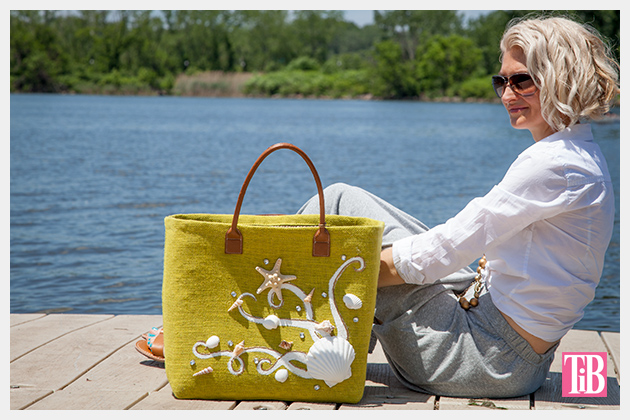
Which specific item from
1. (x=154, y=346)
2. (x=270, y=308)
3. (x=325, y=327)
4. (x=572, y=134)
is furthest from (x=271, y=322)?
(x=572, y=134)

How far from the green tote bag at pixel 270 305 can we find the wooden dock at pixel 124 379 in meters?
0.07

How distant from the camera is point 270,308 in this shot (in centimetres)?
194

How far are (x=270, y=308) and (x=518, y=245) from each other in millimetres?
717

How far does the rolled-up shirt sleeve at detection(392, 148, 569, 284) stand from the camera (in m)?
1.80

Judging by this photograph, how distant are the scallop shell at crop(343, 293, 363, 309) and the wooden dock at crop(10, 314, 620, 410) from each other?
12.3 inches

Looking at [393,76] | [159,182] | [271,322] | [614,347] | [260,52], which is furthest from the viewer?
[260,52]

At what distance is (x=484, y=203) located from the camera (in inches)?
72.2

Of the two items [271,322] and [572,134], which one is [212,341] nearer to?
[271,322]

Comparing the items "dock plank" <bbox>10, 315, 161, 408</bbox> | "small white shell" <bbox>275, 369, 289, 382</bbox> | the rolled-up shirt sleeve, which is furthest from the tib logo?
"dock plank" <bbox>10, 315, 161, 408</bbox>

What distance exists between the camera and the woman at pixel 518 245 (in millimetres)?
1827

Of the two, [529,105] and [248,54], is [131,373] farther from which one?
[248,54]

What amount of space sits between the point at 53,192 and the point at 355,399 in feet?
30.7

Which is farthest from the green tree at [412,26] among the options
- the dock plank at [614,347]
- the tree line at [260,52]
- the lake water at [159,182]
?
the dock plank at [614,347]

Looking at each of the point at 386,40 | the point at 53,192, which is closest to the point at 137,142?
the point at 53,192
